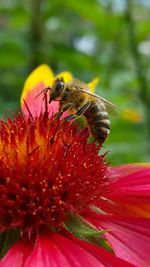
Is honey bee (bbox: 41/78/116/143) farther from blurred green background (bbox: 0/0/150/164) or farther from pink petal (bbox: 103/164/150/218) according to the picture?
blurred green background (bbox: 0/0/150/164)

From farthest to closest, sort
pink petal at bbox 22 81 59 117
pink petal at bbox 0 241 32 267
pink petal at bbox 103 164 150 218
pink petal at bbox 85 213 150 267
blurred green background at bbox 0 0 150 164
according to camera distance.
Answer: blurred green background at bbox 0 0 150 164, pink petal at bbox 22 81 59 117, pink petal at bbox 103 164 150 218, pink petal at bbox 85 213 150 267, pink petal at bbox 0 241 32 267

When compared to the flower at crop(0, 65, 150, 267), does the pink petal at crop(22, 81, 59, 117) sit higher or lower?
higher

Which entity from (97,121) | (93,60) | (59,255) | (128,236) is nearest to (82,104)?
(97,121)

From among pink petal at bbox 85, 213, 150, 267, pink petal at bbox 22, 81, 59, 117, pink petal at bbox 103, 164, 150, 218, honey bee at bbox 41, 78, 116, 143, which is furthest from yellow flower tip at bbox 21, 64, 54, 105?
pink petal at bbox 85, 213, 150, 267

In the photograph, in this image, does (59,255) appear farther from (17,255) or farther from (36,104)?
(36,104)

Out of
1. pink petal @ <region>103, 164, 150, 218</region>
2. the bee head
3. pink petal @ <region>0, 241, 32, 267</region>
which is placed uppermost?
the bee head

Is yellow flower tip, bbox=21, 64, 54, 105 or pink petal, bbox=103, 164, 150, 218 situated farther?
yellow flower tip, bbox=21, 64, 54, 105

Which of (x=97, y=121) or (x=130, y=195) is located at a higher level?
(x=97, y=121)

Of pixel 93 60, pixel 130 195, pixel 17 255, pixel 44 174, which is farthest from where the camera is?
pixel 93 60
